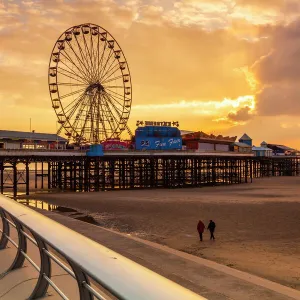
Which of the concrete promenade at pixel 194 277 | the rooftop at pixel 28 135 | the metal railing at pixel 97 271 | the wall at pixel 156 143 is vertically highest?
the rooftop at pixel 28 135

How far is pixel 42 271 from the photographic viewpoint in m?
2.80

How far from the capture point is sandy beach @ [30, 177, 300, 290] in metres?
12.1

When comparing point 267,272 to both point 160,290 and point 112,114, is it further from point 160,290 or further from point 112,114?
point 112,114

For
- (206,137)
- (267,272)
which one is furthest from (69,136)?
(267,272)

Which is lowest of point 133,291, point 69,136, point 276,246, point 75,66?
point 276,246

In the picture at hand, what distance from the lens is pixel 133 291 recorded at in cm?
154

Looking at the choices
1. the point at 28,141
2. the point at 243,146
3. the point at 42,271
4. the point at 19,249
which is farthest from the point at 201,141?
the point at 42,271

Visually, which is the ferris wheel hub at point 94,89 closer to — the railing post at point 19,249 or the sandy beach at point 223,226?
the sandy beach at point 223,226

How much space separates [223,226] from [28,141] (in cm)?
3719

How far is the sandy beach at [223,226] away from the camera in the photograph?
12.1 m

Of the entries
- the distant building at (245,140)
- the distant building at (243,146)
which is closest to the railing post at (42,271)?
the distant building at (243,146)

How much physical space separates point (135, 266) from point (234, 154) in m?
59.3

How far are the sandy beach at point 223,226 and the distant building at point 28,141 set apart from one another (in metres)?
15.3

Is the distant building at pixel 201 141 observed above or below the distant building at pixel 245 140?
below
